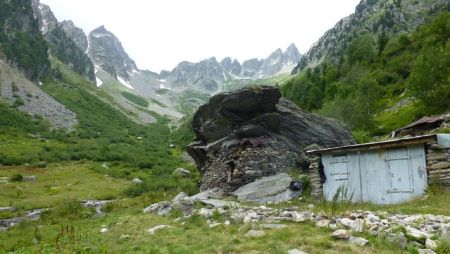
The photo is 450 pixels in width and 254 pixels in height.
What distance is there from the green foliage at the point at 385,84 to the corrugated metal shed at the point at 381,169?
64.5 ft

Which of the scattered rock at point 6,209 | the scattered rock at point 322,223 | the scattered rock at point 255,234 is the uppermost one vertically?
the scattered rock at point 322,223

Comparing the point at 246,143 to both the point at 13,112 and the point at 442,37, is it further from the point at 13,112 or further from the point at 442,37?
the point at 13,112

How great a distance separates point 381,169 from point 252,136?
369 inches

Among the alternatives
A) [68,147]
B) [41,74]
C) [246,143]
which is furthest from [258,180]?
[41,74]

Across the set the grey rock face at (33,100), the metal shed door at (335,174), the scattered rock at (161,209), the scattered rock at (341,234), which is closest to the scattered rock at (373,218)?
the scattered rock at (341,234)

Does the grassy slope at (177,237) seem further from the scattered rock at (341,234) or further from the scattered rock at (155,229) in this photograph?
the scattered rock at (155,229)

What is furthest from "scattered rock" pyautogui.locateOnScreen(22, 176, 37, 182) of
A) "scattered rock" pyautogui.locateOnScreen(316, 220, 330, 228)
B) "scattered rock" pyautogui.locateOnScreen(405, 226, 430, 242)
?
"scattered rock" pyautogui.locateOnScreen(405, 226, 430, 242)

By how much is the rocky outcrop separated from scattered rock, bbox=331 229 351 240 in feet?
43.6

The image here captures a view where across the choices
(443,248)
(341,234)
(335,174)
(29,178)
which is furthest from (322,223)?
(29,178)

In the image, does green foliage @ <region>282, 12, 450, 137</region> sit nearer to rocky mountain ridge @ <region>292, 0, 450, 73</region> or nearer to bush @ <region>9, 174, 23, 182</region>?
rocky mountain ridge @ <region>292, 0, 450, 73</region>

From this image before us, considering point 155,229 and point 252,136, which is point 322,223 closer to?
point 155,229

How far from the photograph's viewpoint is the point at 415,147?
1689 cm

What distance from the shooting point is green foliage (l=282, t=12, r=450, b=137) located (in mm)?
47000

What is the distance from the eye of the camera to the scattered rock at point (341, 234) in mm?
10336
